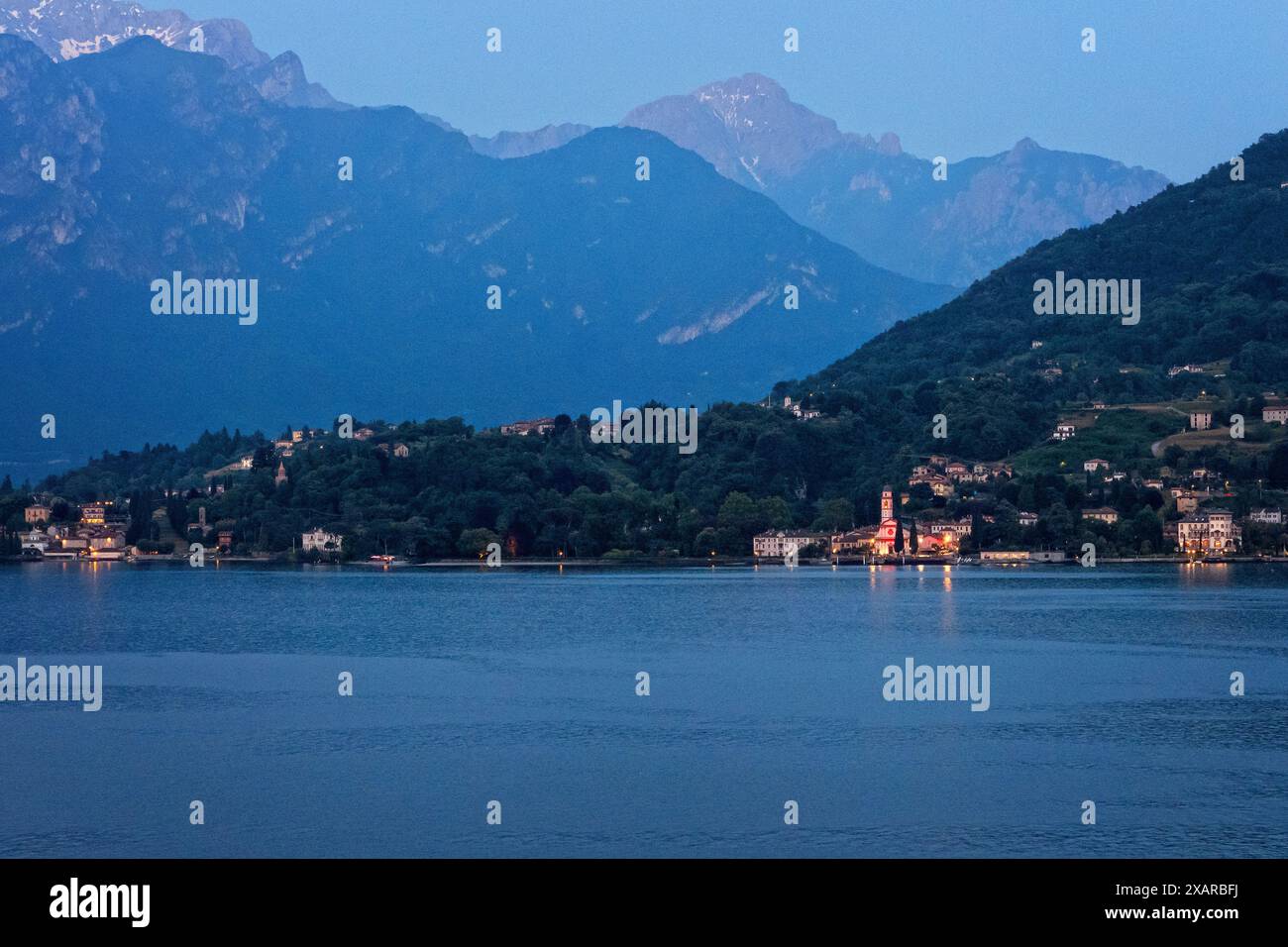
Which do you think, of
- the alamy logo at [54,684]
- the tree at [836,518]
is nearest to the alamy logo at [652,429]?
the tree at [836,518]

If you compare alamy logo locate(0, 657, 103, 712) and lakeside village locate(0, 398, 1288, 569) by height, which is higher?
lakeside village locate(0, 398, 1288, 569)

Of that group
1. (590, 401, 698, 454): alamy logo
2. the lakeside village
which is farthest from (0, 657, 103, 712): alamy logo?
(590, 401, 698, 454): alamy logo

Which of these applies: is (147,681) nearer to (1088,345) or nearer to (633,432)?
(633,432)

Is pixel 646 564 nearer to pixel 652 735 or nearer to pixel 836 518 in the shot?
pixel 836 518

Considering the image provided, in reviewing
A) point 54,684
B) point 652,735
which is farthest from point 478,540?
point 652,735

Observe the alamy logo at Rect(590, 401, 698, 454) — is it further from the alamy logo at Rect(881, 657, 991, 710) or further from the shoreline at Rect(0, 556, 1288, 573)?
the alamy logo at Rect(881, 657, 991, 710)

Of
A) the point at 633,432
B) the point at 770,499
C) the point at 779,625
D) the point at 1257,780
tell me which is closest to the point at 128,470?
the point at 633,432
